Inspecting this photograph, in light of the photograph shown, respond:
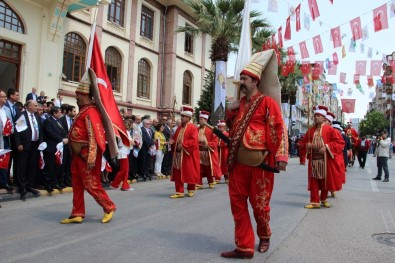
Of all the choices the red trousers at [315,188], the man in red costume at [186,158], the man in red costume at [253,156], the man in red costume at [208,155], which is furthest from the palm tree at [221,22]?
the man in red costume at [253,156]

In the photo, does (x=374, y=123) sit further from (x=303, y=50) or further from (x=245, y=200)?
(x=245, y=200)

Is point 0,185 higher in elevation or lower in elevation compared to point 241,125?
lower

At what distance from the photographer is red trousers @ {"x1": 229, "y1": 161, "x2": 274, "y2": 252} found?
4.24 meters

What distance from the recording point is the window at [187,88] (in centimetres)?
2709

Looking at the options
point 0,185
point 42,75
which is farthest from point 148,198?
point 42,75

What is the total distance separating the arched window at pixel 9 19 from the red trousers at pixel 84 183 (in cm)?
1131

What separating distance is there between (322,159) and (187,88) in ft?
67.4

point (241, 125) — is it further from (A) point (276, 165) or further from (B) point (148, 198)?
(B) point (148, 198)

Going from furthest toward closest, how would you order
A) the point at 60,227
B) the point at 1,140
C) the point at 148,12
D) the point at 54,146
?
the point at 148,12 → the point at 54,146 → the point at 1,140 → the point at 60,227

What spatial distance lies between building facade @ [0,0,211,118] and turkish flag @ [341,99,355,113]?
10.6 metres

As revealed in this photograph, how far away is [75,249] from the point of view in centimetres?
444

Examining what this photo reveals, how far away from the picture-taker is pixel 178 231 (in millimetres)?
5441

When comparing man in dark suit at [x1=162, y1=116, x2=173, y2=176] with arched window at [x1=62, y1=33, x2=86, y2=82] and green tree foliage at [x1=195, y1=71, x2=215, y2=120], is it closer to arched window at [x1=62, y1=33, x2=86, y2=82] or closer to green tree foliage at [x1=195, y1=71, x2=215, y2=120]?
arched window at [x1=62, y1=33, x2=86, y2=82]

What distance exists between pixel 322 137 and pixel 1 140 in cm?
597
